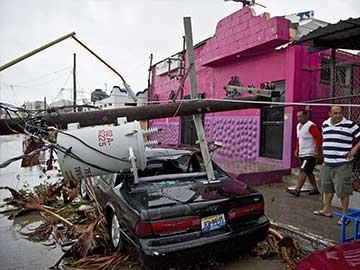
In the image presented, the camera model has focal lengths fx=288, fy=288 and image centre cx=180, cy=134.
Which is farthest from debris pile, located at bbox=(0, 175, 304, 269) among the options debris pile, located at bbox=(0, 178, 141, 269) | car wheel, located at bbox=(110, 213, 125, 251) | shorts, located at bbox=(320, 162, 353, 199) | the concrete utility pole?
the concrete utility pole

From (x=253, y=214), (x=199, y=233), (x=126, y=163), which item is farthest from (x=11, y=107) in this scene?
(x=253, y=214)

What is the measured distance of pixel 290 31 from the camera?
7223 mm

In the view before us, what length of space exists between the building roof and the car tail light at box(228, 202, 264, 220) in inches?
121

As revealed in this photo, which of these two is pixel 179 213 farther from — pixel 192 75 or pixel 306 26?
pixel 306 26

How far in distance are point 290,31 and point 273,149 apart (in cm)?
304

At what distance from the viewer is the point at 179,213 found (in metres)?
2.99

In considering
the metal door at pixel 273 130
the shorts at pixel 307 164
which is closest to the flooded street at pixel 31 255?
the shorts at pixel 307 164

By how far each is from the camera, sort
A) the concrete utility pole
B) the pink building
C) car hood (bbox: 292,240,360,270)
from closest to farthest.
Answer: car hood (bbox: 292,240,360,270)
the concrete utility pole
the pink building

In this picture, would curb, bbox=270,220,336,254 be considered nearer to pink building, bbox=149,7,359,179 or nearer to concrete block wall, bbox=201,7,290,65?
pink building, bbox=149,7,359,179

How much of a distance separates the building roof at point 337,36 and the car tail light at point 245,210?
307 centimetres

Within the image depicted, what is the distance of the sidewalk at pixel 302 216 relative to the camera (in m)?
3.79

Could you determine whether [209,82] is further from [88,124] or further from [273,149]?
[88,124]

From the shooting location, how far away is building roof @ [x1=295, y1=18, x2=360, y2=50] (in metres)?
4.43

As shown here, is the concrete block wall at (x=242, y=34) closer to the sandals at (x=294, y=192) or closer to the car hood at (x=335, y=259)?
the sandals at (x=294, y=192)
